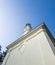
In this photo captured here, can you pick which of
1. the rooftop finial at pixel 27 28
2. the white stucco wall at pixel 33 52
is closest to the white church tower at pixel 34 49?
the white stucco wall at pixel 33 52

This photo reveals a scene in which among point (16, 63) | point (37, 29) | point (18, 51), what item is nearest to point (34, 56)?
point (16, 63)

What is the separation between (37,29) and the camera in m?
13.2

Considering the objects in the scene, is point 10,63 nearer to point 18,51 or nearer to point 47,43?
point 18,51

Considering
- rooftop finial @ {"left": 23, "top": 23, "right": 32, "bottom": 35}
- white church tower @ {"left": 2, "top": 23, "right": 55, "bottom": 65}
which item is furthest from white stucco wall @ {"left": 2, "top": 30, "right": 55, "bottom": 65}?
rooftop finial @ {"left": 23, "top": 23, "right": 32, "bottom": 35}

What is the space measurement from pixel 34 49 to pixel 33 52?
34 cm

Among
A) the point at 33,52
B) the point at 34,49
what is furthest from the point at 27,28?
the point at 33,52

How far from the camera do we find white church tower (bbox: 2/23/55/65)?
9.61 m

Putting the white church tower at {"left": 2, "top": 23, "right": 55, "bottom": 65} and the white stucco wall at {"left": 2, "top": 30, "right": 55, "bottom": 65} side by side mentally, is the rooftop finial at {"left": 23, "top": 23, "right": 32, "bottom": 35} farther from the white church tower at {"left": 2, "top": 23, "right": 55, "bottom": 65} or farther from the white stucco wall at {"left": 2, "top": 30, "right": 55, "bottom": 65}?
the white stucco wall at {"left": 2, "top": 30, "right": 55, "bottom": 65}

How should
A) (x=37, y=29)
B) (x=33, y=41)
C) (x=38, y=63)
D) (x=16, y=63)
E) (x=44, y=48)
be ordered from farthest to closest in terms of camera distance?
(x=37, y=29)
(x=33, y=41)
(x=16, y=63)
(x=44, y=48)
(x=38, y=63)

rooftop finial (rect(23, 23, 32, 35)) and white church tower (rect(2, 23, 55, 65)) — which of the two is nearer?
white church tower (rect(2, 23, 55, 65))

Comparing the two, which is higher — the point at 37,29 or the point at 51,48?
the point at 37,29

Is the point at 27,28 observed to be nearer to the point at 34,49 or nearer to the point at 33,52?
the point at 34,49

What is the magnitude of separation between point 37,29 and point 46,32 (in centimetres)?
100

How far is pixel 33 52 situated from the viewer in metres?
11.0
